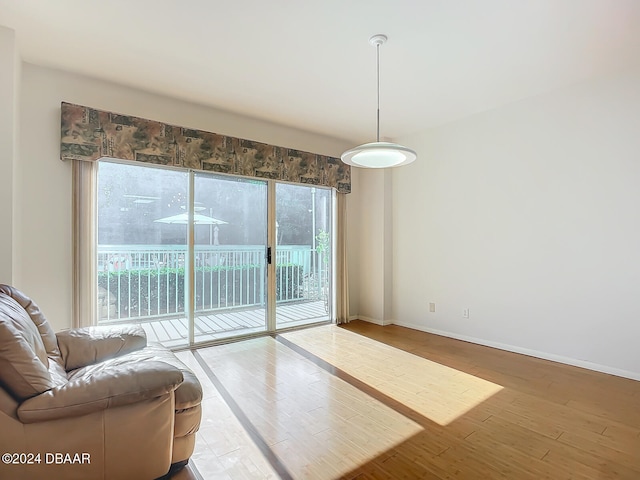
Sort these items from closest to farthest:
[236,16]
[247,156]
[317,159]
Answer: [236,16], [247,156], [317,159]

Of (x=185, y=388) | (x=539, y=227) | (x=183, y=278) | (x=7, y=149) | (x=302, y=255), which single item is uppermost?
(x=7, y=149)

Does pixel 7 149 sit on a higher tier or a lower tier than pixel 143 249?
higher

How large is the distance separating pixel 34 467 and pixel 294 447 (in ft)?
4.03

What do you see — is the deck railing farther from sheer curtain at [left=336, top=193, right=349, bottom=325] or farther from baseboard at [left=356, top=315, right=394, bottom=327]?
baseboard at [left=356, top=315, right=394, bottom=327]

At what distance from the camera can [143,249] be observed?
3625 mm

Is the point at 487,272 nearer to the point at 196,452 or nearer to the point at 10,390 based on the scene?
the point at 196,452

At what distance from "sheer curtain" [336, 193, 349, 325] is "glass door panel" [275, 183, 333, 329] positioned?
156mm

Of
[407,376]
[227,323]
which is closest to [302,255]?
[227,323]

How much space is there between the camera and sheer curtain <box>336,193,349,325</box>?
5000mm

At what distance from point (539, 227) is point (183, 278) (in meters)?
4.00

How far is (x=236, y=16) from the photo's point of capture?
232 centimetres

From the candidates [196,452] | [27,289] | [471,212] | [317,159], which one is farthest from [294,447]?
[317,159]

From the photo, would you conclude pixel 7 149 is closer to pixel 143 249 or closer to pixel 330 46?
pixel 143 249

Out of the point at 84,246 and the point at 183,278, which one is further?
the point at 183,278
